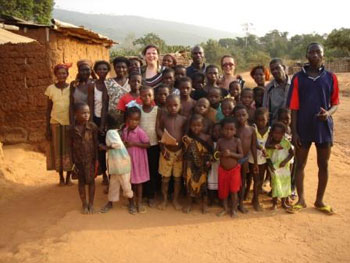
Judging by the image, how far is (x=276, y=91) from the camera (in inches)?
171

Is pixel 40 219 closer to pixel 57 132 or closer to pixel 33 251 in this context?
pixel 33 251

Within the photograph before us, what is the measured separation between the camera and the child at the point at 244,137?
3.91 m

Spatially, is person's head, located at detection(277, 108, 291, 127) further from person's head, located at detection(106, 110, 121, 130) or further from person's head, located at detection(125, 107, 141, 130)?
person's head, located at detection(106, 110, 121, 130)

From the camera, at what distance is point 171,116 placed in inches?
158

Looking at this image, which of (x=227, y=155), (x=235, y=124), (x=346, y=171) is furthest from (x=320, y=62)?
(x=346, y=171)

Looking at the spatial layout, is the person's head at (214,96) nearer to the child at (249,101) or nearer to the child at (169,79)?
the child at (249,101)

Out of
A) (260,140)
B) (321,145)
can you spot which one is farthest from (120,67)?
(321,145)

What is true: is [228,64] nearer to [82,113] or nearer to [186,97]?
[186,97]

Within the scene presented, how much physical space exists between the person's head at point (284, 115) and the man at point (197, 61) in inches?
51.9

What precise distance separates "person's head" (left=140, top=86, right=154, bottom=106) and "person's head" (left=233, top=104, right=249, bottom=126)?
3.14 feet

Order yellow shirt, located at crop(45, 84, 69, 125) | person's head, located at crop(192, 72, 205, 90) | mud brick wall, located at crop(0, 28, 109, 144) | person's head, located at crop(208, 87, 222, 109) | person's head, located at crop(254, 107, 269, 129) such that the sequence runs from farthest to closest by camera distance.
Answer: mud brick wall, located at crop(0, 28, 109, 144) < yellow shirt, located at crop(45, 84, 69, 125) < person's head, located at crop(192, 72, 205, 90) < person's head, located at crop(208, 87, 222, 109) < person's head, located at crop(254, 107, 269, 129)

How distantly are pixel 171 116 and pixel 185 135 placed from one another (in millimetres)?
269

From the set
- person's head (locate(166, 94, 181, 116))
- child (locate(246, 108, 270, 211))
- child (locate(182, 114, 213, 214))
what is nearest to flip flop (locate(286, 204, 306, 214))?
child (locate(246, 108, 270, 211))

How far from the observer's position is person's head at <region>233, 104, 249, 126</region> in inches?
154
